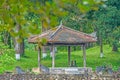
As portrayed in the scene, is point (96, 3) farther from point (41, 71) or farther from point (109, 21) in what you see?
point (109, 21)

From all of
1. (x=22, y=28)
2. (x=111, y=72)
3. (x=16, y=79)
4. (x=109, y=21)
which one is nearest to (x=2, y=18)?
(x=22, y=28)

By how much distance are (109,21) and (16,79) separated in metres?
11.2

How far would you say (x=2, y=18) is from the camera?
11.0 feet

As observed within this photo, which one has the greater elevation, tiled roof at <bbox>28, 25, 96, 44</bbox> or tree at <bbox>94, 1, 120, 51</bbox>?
tree at <bbox>94, 1, 120, 51</bbox>

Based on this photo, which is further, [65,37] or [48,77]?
[65,37]

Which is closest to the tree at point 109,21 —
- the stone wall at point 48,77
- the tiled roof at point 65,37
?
the tiled roof at point 65,37

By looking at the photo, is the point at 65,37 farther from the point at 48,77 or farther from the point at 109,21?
the point at 48,77

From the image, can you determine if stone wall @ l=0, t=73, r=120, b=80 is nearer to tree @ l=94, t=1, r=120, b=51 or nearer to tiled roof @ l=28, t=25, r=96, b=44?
tiled roof @ l=28, t=25, r=96, b=44

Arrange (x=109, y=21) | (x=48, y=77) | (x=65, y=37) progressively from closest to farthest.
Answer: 1. (x=48, y=77)
2. (x=65, y=37)
3. (x=109, y=21)

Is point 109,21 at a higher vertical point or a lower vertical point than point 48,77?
higher

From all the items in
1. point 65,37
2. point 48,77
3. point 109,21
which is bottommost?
point 48,77

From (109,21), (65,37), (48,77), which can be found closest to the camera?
(48,77)

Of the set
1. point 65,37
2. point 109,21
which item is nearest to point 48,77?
point 65,37

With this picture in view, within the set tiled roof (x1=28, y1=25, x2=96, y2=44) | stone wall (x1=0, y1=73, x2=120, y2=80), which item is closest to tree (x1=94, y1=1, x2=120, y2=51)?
tiled roof (x1=28, y1=25, x2=96, y2=44)
